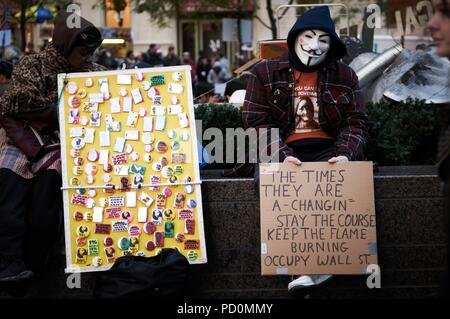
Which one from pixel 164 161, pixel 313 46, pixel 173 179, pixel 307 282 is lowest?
pixel 307 282

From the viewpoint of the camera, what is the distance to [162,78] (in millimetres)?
5379

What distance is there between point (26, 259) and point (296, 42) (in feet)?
6.96

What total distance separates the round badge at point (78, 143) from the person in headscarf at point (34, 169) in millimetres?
152

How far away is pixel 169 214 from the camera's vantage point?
5.27 meters

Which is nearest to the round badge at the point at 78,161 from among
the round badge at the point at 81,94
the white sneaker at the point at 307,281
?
the round badge at the point at 81,94

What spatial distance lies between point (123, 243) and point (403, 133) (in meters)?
2.21

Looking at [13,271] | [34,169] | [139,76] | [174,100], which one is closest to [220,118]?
[174,100]

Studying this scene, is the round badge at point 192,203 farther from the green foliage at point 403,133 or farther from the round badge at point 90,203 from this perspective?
the green foliage at point 403,133

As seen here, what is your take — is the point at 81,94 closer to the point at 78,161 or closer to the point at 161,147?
the point at 78,161

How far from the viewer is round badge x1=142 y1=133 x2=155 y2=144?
17.5 feet

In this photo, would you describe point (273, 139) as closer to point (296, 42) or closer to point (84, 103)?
point (296, 42)

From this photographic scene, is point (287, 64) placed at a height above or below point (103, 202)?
above

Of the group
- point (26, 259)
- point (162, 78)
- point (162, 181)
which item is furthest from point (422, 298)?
point (26, 259)

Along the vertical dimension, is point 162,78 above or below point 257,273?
above
